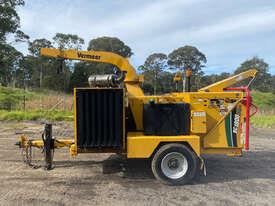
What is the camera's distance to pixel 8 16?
37.8m

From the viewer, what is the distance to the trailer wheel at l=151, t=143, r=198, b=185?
26.5 feet

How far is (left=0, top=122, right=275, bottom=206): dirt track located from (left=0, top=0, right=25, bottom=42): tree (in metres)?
29.1

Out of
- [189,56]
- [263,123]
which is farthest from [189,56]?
[263,123]

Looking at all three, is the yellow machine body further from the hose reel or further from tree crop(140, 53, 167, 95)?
tree crop(140, 53, 167, 95)

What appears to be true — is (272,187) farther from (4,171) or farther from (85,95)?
(4,171)

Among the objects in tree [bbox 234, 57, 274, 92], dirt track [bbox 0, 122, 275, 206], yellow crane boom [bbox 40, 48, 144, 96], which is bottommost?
dirt track [bbox 0, 122, 275, 206]

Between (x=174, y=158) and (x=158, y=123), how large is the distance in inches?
31.7

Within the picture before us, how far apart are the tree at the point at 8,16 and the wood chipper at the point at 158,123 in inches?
1206

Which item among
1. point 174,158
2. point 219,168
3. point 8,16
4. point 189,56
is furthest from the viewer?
point 189,56

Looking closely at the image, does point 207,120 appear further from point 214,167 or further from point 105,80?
point 105,80

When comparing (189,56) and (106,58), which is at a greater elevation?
(189,56)

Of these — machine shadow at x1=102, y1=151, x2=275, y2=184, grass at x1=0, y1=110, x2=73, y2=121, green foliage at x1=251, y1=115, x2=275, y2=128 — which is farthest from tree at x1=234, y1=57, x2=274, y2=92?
machine shadow at x1=102, y1=151, x2=275, y2=184

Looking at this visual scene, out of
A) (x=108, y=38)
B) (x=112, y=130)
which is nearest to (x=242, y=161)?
(x=112, y=130)

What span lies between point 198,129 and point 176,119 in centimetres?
50
